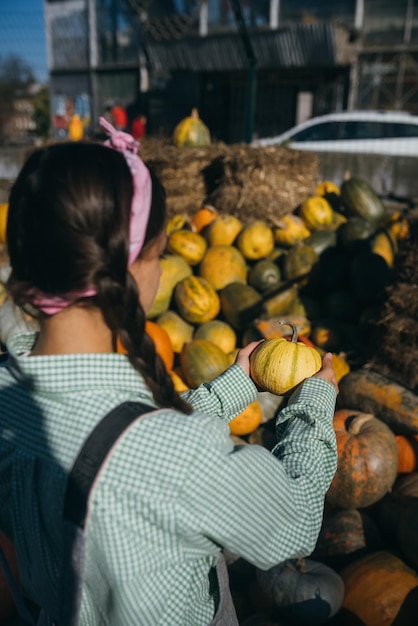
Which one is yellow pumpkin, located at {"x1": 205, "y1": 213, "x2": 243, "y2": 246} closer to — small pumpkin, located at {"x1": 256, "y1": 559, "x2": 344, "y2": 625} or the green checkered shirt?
small pumpkin, located at {"x1": 256, "y1": 559, "x2": 344, "y2": 625}

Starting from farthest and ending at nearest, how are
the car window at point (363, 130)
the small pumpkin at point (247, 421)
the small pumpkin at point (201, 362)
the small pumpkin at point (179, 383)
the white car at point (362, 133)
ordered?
the car window at point (363, 130), the white car at point (362, 133), the small pumpkin at point (179, 383), the small pumpkin at point (201, 362), the small pumpkin at point (247, 421)

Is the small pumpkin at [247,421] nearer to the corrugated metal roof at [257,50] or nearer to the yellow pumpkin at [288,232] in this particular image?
the yellow pumpkin at [288,232]

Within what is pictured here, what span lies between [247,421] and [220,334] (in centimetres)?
101

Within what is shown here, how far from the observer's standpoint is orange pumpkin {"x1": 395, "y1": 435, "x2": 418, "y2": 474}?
12.3 feet


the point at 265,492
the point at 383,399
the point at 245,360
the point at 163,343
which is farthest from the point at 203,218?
the point at 265,492

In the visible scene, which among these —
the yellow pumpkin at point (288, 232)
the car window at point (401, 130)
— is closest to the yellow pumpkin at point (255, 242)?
the yellow pumpkin at point (288, 232)

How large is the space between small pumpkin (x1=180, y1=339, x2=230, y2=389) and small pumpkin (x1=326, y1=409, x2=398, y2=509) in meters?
1.06

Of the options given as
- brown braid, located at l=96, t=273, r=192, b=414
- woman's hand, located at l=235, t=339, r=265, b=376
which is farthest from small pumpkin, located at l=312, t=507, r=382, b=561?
brown braid, located at l=96, t=273, r=192, b=414

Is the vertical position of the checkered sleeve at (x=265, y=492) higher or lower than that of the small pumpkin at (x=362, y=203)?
higher

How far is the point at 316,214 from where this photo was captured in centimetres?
604

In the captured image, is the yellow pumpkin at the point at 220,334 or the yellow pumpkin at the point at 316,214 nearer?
the yellow pumpkin at the point at 220,334

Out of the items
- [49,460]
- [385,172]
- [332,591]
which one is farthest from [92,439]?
[385,172]

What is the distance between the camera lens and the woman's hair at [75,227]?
1115 mm

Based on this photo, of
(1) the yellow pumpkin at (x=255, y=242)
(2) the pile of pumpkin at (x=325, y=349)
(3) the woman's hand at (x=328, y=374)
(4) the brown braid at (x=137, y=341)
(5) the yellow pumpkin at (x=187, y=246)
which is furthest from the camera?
(1) the yellow pumpkin at (x=255, y=242)
